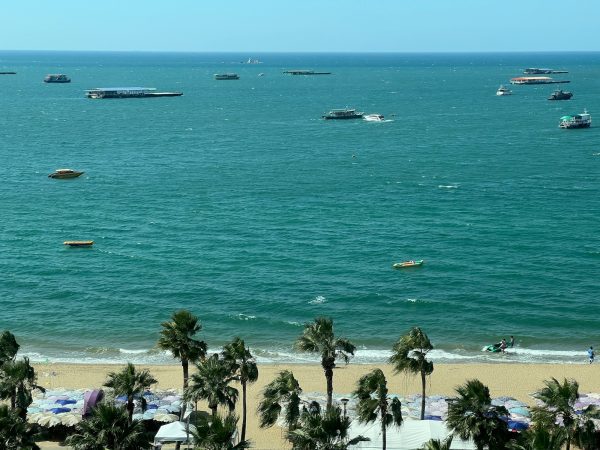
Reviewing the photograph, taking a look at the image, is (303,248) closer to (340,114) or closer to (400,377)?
(400,377)

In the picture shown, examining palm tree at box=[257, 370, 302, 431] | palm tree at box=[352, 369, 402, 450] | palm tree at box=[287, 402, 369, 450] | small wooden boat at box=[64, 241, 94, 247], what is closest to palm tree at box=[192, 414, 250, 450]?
palm tree at box=[287, 402, 369, 450]

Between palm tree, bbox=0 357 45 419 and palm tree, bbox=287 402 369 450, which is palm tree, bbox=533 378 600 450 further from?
palm tree, bbox=0 357 45 419

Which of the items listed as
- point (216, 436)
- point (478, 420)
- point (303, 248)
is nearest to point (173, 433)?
point (216, 436)

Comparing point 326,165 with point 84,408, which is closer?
point 84,408

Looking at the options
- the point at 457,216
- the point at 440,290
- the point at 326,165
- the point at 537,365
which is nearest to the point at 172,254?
the point at 440,290

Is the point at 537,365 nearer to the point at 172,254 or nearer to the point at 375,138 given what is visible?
the point at 172,254

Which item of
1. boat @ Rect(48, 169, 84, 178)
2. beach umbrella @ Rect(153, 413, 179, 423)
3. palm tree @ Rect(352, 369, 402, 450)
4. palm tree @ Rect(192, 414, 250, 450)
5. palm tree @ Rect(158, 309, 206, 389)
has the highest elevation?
boat @ Rect(48, 169, 84, 178)

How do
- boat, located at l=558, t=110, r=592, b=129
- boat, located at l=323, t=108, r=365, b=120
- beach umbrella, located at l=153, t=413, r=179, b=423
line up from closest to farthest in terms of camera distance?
beach umbrella, located at l=153, t=413, r=179, b=423 → boat, located at l=558, t=110, r=592, b=129 → boat, located at l=323, t=108, r=365, b=120
